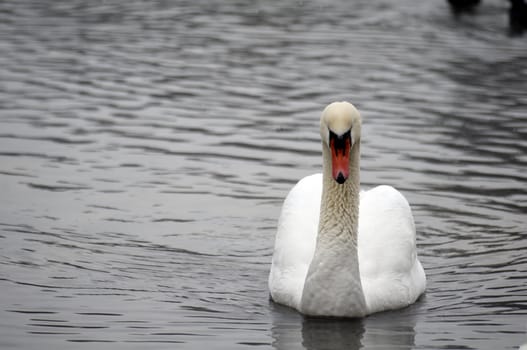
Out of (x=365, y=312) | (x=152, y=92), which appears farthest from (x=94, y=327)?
(x=152, y=92)

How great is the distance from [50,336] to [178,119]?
8421 millimetres

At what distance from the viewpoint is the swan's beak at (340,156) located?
9.01 metres

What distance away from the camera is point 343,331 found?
9.15 metres

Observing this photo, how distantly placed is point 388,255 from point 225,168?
4916 mm

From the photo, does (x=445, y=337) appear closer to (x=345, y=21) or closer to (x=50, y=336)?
(x=50, y=336)

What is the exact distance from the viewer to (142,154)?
1503 cm

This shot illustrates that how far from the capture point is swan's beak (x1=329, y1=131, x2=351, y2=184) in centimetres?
901

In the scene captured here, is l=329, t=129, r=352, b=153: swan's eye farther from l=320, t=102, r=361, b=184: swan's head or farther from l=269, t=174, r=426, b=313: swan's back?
l=269, t=174, r=426, b=313: swan's back

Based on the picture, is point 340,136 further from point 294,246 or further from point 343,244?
point 294,246

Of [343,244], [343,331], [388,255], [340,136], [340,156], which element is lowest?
[343,331]

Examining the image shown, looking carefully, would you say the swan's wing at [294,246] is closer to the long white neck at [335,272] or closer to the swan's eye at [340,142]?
the long white neck at [335,272]

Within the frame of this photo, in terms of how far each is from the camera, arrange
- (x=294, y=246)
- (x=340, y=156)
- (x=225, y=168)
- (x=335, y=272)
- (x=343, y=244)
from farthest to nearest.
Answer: (x=225, y=168) < (x=294, y=246) < (x=343, y=244) < (x=335, y=272) < (x=340, y=156)

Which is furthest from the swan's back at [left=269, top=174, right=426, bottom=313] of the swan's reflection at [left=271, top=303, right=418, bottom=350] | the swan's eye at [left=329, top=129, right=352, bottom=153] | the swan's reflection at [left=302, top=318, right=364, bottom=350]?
the swan's eye at [left=329, top=129, right=352, bottom=153]

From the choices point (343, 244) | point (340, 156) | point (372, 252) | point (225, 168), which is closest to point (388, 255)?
point (372, 252)
